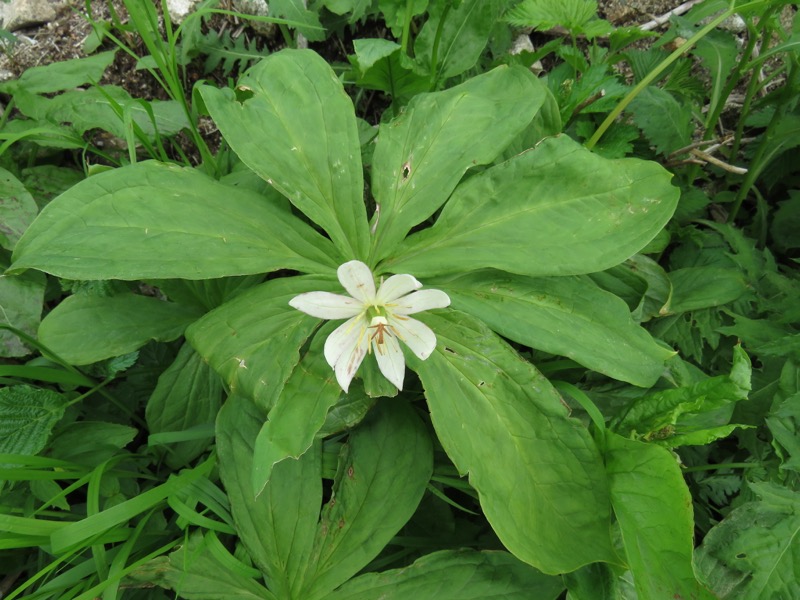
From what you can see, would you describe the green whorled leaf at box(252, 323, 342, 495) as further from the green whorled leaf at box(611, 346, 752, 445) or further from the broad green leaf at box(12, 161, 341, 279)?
the green whorled leaf at box(611, 346, 752, 445)

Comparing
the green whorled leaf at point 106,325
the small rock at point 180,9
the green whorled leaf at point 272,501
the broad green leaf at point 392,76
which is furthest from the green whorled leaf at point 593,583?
the small rock at point 180,9

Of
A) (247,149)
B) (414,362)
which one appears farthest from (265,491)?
(247,149)

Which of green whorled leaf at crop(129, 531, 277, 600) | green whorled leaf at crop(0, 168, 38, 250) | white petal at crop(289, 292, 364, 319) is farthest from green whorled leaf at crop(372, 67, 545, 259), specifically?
green whorled leaf at crop(0, 168, 38, 250)

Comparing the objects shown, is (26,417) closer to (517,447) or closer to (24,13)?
(517,447)

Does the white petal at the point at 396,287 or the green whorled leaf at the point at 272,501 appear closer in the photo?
the white petal at the point at 396,287

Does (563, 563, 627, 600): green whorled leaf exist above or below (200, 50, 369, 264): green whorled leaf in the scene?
below

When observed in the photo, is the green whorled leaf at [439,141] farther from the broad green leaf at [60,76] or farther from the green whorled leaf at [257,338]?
the broad green leaf at [60,76]
